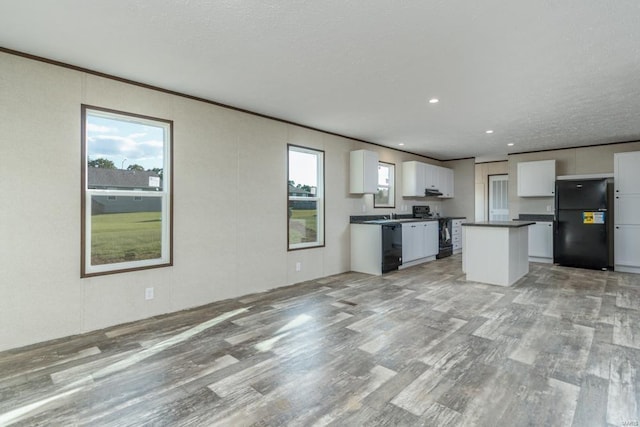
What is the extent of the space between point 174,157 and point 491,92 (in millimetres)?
3711

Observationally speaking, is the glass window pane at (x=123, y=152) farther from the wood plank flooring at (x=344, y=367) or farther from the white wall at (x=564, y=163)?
the white wall at (x=564, y=163)

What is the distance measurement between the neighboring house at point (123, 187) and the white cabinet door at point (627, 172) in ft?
25.1

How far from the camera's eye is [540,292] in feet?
14.9

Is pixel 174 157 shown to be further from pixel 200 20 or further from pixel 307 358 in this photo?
pixel 307 358

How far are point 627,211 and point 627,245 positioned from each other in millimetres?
624

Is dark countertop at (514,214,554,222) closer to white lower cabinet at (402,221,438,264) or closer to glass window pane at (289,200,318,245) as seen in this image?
white lower cabinet at (402,221,438,264)

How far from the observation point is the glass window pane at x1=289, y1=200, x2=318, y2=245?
520 centimetres

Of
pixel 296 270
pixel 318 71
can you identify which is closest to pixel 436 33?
pixel 318 71

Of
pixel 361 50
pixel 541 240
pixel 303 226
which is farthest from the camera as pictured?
pixel 541 240

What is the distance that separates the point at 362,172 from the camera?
591 cm

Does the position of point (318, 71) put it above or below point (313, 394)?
above

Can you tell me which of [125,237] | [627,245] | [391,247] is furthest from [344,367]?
[627,245]

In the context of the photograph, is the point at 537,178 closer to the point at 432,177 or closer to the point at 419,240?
the point at 432,177

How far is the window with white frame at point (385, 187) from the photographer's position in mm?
6934
